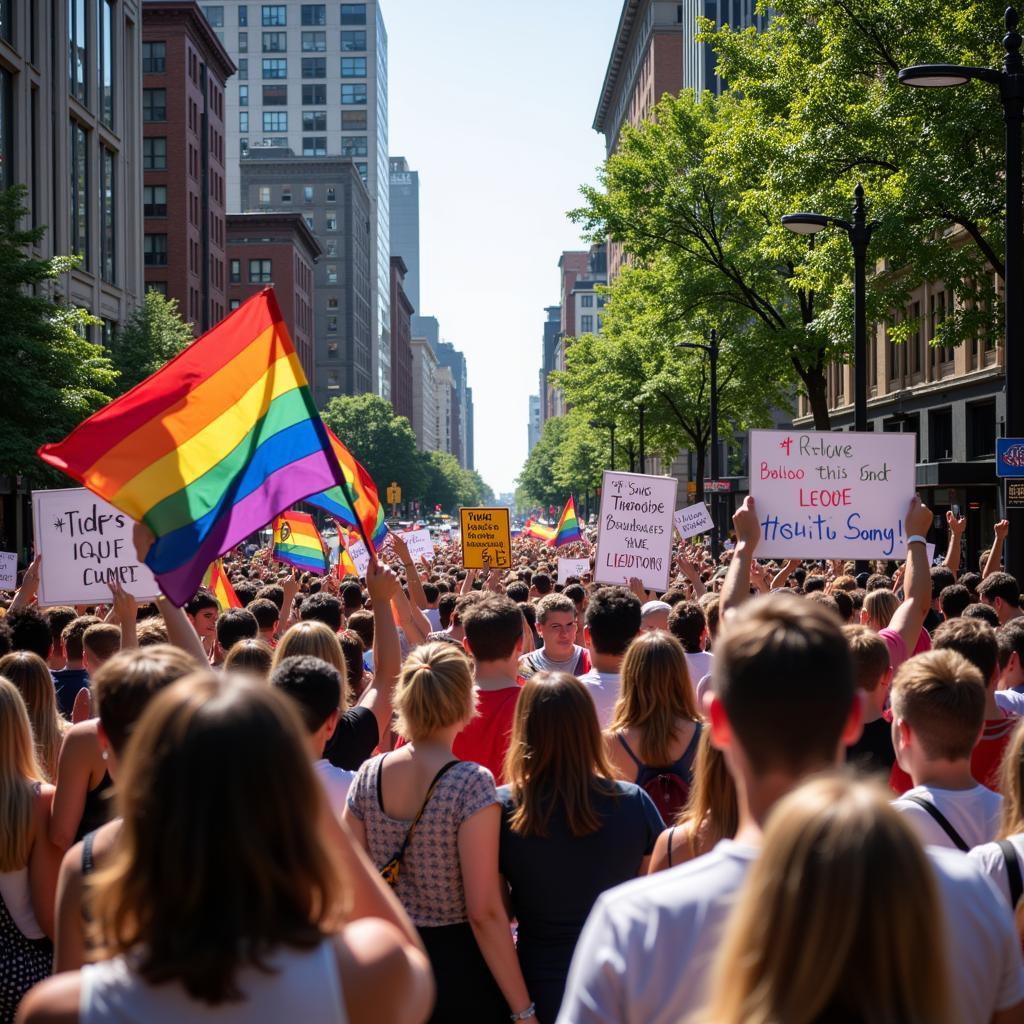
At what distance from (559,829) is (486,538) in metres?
14.1

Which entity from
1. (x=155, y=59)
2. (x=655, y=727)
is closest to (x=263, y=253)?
(x=155, y=59)

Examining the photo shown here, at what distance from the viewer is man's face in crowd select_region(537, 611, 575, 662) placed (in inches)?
325

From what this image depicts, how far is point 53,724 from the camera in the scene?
5.69m

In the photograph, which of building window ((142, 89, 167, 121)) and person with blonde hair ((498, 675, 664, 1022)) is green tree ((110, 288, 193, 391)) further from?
person with blonde hair ((498, 675, 664, 1022))

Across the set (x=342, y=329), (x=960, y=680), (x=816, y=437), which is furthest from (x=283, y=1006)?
(x=342, y=329)

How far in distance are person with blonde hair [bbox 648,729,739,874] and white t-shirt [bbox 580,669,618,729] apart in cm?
237

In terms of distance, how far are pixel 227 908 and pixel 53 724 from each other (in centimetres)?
370

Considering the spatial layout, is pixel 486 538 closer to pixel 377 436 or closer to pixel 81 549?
pixel 81 549

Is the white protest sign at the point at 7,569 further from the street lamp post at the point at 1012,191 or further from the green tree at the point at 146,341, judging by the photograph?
the green tree at the point at 146,341

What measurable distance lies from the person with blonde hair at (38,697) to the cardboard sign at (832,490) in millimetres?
5308

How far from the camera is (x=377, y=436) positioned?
125688 millimetres

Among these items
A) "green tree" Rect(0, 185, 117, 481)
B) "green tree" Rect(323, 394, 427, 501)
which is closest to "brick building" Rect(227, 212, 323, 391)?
"green tree" Rect(323, 394, 427, 501)

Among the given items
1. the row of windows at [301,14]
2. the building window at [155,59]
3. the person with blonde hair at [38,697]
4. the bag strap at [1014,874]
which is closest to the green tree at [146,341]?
the building window at [155,59]

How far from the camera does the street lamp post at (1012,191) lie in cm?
1343
